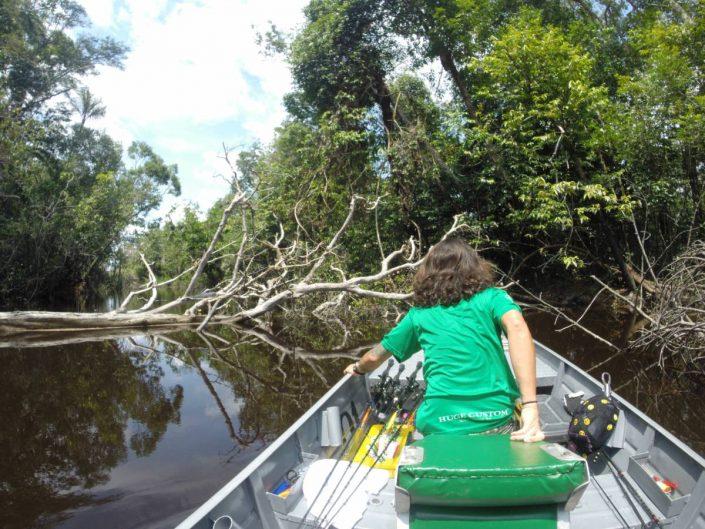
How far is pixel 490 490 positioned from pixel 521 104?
454 inches

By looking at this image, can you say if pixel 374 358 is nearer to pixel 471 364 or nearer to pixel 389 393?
pixel 471 364

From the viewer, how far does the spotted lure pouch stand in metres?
2.79

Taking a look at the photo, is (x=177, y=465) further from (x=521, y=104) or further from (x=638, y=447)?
(x=521, y=104)

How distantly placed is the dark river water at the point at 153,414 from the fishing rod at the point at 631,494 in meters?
1.77

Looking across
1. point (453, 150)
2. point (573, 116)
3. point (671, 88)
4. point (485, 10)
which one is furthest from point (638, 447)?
point (485, 10)

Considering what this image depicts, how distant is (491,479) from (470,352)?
0.66 metres

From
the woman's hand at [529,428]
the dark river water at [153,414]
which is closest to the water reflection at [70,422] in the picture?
the dark river water at [153,414]

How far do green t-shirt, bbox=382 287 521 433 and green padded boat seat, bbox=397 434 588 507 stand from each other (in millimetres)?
439

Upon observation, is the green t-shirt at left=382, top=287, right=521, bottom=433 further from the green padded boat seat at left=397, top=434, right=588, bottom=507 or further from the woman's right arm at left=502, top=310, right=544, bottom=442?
the green padded boat seat at left=397, top=434, right=588, bottom=507

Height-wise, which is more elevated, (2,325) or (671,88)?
(671,88)

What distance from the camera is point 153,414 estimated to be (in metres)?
5.60

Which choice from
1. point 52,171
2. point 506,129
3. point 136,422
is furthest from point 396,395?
point 52,171

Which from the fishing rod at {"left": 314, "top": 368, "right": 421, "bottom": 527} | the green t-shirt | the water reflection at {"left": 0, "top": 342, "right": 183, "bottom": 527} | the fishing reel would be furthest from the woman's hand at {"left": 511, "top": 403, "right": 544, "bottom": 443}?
the water reflection at {"left": 0, "top": 342, "right": 183, "bottom": 527}

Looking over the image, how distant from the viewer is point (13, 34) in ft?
62.7
